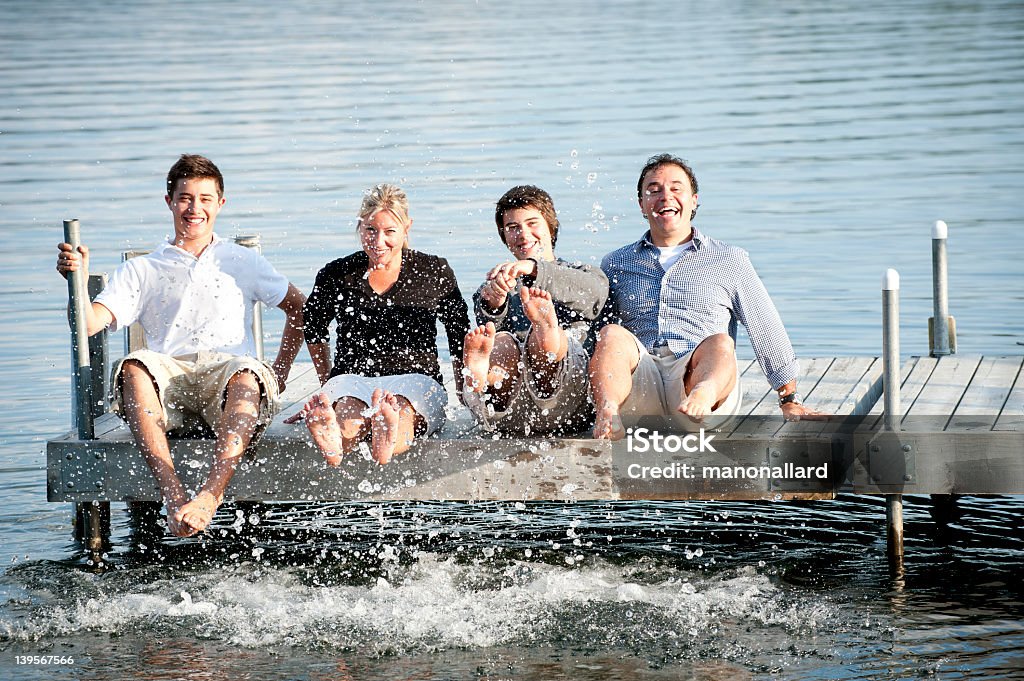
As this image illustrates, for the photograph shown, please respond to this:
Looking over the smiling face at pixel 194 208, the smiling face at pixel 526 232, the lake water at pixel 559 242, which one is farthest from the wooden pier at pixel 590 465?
the smiling face at pixel 194 208

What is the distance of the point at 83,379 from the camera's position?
7934 mm

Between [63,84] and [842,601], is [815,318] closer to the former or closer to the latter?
[842,601]

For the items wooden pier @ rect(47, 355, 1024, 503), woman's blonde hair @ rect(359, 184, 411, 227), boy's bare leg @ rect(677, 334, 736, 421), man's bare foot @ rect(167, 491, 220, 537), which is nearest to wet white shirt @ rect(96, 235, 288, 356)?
wooden pier @ rect(47, 355, 1024, 503)

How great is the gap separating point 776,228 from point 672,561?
10188mm

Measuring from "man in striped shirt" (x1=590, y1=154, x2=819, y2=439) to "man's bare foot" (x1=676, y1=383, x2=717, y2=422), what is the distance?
6.1 inches

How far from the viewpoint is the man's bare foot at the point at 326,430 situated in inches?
289

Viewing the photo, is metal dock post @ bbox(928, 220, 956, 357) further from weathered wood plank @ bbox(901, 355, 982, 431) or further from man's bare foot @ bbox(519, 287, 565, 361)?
man's bare foot @ bbox(519, 287, 565, 361)

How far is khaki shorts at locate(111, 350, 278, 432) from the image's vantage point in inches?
300

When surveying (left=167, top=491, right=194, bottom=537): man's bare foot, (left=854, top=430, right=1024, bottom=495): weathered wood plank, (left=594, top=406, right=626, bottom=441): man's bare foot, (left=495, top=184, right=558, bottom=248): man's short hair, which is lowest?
(left=167, top=491, right=194, bottom=537): man's bare foot

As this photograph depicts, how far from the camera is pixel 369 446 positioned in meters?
7.66

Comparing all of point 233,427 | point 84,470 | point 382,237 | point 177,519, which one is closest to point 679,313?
point 382,237

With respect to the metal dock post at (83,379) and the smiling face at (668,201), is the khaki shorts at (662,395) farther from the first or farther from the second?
the metal dock post at (83,379)

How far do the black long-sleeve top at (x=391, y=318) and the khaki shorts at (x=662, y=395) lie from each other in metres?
0.88

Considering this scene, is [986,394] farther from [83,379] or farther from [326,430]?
[83,379]
